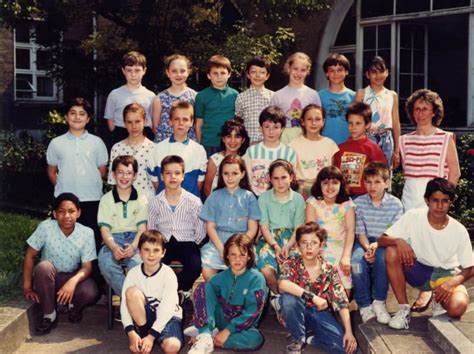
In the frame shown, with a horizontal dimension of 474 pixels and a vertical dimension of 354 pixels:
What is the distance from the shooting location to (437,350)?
4.30 meters

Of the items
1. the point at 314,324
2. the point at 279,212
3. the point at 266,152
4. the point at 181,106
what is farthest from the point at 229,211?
the point at 314,324

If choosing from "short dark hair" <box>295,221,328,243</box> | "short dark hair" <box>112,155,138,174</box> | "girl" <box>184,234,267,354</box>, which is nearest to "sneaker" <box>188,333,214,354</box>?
"girl" <box>184,234,267,354</box>

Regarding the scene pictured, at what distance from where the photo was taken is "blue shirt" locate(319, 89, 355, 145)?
19.9 feet

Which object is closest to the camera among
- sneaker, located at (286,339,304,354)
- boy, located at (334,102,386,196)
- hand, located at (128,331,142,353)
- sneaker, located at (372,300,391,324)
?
hand, located at (128,331,142,353)

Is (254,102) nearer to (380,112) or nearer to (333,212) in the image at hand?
(380,112)

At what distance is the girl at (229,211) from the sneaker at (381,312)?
104cm

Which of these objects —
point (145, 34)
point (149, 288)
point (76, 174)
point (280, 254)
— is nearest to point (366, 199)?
point (280, 254)

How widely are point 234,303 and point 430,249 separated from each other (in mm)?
1458

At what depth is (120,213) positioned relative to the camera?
536 cm

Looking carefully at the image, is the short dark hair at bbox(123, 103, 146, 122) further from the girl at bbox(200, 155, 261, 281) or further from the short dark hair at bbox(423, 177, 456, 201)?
the short dark hair at bbox(423, 177, 456, 201)

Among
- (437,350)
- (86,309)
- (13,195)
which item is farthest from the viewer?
(13,195)

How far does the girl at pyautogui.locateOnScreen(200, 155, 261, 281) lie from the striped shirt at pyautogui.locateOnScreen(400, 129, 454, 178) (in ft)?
4.25

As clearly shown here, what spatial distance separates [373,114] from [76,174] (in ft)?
8.59

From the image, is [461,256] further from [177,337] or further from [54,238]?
[54,238]
